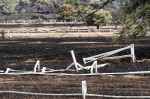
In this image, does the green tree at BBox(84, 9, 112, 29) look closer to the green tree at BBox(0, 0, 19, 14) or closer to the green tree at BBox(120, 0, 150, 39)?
the green tree at BBox(120, 0, 150, 39)

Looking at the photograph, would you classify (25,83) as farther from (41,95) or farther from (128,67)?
(128,67)

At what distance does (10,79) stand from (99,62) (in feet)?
23.1

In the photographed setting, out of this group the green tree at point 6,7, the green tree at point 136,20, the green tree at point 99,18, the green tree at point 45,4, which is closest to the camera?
the green tree at point 136,20

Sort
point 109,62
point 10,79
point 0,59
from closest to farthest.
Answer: point 10,79 → point 109,62 → point 0,59

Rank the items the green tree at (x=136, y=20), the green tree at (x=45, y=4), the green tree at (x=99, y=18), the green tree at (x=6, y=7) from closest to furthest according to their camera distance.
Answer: the green tree at (x=136, y=20)
the green tree at (x=99, y=18)
the green tree at (x=6, y=7)
the green tree at (x=45, y=4)

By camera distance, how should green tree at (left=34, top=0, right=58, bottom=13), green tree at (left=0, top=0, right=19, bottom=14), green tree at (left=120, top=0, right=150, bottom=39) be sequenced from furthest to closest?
green tree at (left=34, top=0, right=58, bottom=13)
green tree at (left=0, top=0, right=19, bottom=14)
green tree at (left=120, top=0, right=150, bottom=39)

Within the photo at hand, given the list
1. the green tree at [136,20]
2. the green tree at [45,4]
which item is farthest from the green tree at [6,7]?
the green tree at [136,20]

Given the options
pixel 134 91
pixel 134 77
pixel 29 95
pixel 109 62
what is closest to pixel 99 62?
pixel 109 62

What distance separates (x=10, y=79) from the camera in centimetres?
1555

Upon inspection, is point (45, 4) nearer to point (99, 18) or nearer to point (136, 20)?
point (99, 18)

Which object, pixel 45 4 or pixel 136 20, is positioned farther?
pixel 45 4

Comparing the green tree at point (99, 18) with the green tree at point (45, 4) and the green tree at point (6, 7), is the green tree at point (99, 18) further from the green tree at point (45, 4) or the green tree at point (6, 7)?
the green tree at point (6, 7)

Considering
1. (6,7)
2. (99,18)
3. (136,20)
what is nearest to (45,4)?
(6,7)

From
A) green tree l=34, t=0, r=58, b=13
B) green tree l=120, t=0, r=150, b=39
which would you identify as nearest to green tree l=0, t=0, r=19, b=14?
green tree l=34, t=0, r=58, b=13
